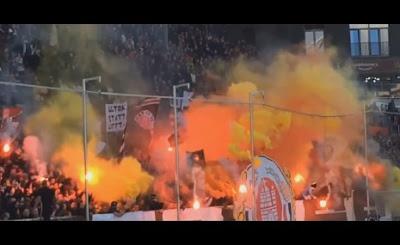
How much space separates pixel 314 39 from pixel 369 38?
445 mm

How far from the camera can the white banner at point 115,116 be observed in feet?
18.6

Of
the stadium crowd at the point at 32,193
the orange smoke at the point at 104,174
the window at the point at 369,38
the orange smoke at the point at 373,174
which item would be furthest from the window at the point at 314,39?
the stadium crowd at the point at 32,193

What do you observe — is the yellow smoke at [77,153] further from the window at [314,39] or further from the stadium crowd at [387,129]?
the stadium crowd at [387,129]

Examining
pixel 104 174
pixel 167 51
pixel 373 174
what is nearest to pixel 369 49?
pixel 373 174

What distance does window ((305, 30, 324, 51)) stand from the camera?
5.72 m

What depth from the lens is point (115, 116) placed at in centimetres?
568

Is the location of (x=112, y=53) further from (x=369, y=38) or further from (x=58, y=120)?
(x=369, y=38)

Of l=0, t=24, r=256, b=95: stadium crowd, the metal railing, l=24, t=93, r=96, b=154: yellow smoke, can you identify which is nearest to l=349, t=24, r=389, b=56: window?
the metal railing

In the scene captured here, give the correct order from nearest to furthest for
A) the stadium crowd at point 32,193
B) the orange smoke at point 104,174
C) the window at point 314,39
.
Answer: the stadium crowd at point 32,193 < the orange smoke at point 104,174 < the window at point 314,39

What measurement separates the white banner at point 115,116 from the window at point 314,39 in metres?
1.53

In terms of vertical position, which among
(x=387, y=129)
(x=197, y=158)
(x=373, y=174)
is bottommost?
(x=373, y=174)

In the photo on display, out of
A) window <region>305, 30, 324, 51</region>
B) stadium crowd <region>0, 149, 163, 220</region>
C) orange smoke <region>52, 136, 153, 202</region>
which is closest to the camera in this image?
stadium crowd <region>0, 149, 163, 220</region>

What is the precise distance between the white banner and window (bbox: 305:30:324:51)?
1.53 m

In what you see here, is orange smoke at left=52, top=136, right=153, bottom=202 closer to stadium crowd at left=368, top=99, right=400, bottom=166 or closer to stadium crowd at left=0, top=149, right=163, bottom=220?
stadium crowd at left=0, top=149, right=163, bottom=220
